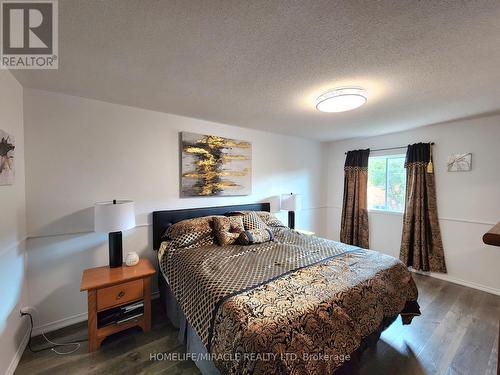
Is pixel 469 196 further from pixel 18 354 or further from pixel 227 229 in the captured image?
pixel 18 354

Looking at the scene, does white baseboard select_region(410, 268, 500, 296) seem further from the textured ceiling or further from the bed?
the textured ceiling

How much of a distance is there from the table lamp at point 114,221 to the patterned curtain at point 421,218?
3.82m

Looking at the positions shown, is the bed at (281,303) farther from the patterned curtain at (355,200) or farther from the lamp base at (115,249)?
the patterned curtain at (355,200)

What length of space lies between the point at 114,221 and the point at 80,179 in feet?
2.15

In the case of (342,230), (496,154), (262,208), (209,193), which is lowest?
(342,230)

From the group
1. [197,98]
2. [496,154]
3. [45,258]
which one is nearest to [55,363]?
[45,258]

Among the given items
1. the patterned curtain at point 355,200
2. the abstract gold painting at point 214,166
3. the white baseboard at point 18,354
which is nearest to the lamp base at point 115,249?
the white baseboard at point 18,354

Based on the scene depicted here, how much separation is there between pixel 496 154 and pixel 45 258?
518 centimetres

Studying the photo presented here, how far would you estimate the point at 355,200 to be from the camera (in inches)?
158

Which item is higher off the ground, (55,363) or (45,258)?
(45,258)

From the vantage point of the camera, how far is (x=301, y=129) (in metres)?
→ 3.47

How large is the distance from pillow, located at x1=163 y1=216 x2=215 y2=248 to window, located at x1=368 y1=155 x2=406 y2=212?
3.15 m

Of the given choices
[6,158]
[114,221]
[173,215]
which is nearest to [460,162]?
[173,215]

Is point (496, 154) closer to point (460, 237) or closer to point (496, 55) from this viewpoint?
point (460, 237)
